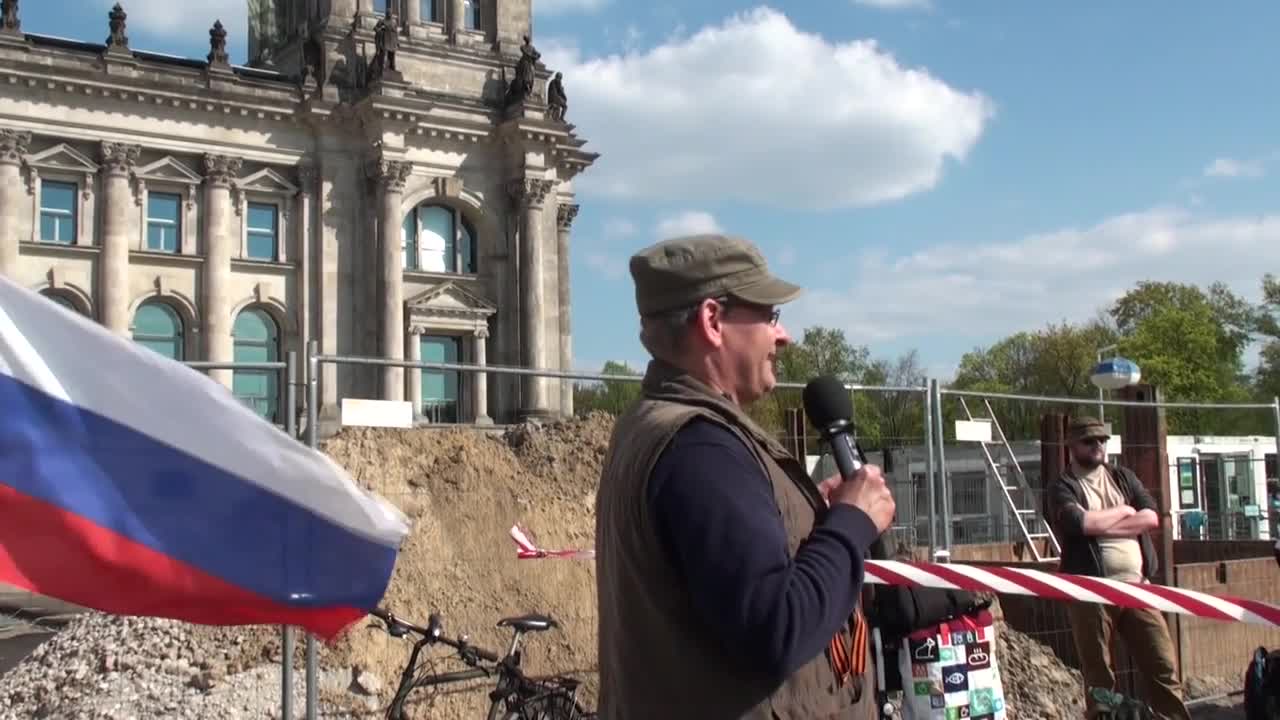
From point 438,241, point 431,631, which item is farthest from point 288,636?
point 438,241

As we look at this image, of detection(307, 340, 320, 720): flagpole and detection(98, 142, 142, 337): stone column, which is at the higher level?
detection(98, 142, 142, 337): stone column

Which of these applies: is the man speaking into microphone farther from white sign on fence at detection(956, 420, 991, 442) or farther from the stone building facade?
the stone building facade

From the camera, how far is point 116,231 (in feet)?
126

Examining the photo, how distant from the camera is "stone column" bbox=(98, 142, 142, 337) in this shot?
37844 millimetres

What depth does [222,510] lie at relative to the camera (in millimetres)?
4117

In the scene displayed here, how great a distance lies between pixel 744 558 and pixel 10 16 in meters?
41.1

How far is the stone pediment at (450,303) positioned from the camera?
42.7 metres

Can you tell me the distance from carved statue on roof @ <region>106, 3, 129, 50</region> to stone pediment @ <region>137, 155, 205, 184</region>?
361 cm

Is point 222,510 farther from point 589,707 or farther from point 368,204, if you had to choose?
point 368,204

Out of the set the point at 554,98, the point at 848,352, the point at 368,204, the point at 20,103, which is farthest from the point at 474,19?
the point at 848,352

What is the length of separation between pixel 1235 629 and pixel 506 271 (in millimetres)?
35448

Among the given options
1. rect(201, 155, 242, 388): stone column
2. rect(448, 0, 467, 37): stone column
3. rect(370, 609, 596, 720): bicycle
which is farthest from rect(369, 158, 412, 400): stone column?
rect(370, 609, 596, 720): bicycle

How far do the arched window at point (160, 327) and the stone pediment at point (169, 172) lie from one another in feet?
12.4

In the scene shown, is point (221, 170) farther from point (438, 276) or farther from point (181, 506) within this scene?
point (181, 506)
